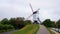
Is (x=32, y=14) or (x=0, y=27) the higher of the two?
(x=32, y=14)

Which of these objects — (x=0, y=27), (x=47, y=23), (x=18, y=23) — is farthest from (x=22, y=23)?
(x=0, y=27)

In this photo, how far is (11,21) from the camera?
120375 millimetres

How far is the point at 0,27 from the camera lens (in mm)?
78688

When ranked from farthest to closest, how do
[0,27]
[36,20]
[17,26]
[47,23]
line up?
[47,23] < [17,26] < [36,20] < [0,27]

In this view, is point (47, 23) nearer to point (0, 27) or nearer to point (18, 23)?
point (18, 23)

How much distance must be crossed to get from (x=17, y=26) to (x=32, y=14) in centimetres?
1996

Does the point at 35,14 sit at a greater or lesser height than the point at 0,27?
greater

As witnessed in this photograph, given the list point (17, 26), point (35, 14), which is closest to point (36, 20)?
point (35, 14)

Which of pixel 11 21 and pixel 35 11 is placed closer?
pixel 35 11

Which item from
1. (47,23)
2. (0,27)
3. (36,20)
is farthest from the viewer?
(47,23)

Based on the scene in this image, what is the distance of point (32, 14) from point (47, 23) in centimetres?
3389

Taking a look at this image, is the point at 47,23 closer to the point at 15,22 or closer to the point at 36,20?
the point at 15,22

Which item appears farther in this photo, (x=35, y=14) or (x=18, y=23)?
(x=18, y=23)

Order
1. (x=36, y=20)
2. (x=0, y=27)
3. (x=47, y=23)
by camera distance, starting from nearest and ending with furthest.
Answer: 1. (x=0, y=27)
2. (x=36, y=20)
3. (x=47, y=23)
